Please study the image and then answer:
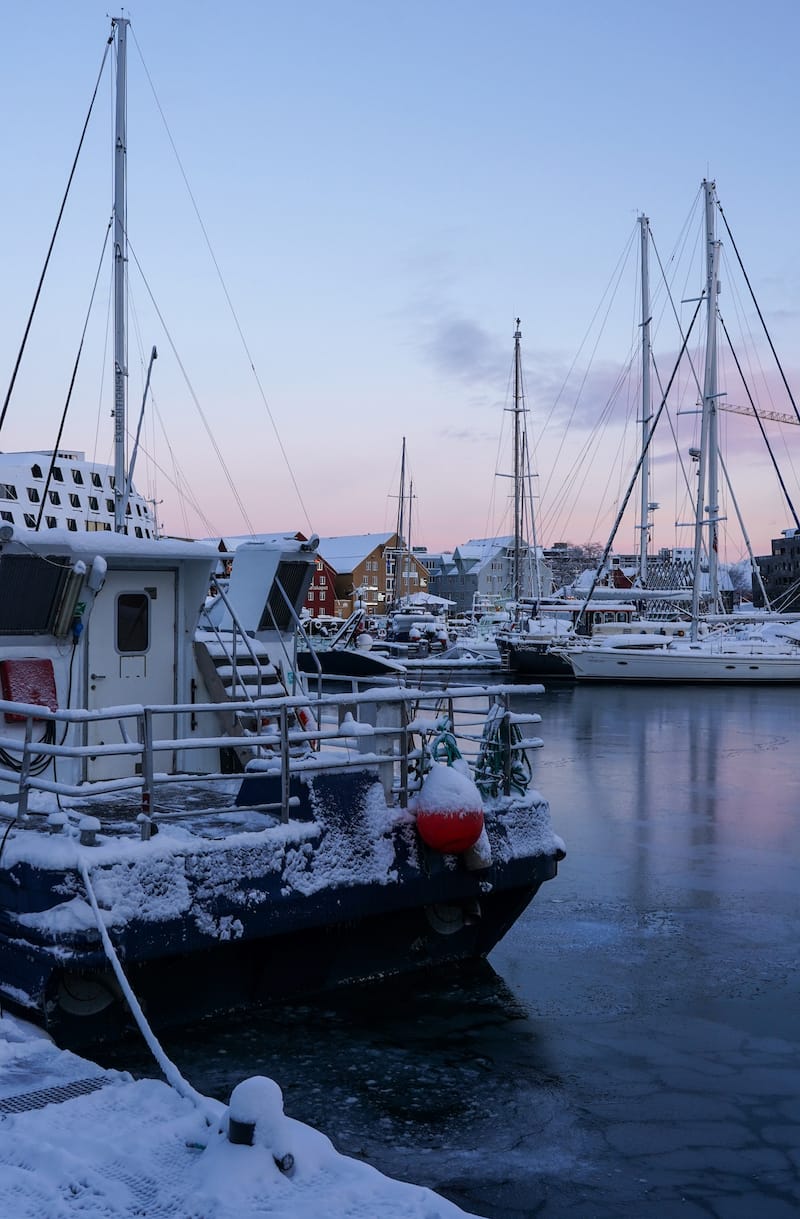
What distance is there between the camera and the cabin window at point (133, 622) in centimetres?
1028

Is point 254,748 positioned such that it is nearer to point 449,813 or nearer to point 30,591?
point 30,591

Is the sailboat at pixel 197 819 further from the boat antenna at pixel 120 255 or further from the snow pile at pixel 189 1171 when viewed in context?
the boat antenna at pixel 120 255

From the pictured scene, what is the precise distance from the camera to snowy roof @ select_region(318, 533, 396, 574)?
109 metres

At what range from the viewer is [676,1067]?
7.79 meters

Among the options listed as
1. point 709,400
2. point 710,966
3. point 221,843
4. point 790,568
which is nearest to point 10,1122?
point 221,843

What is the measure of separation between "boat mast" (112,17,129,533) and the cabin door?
20.9 ft

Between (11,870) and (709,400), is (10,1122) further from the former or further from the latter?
(709,400)

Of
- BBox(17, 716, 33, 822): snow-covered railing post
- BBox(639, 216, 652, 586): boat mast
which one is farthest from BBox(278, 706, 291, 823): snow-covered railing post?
BBox(639, 216, 652, 586): boat mast

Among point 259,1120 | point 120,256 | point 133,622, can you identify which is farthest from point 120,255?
point 259,1120

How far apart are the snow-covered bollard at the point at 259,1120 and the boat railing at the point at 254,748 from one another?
2.28m

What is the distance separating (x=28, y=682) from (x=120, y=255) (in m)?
10.1

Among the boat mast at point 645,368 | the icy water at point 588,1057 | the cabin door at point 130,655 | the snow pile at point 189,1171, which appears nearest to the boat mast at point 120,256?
the cabin door at point 130,655

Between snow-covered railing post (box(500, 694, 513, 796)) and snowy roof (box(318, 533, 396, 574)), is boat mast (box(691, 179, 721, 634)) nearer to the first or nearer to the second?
snow-covered railing post (box(500, 694, 513, 796))

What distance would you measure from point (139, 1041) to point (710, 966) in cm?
532
